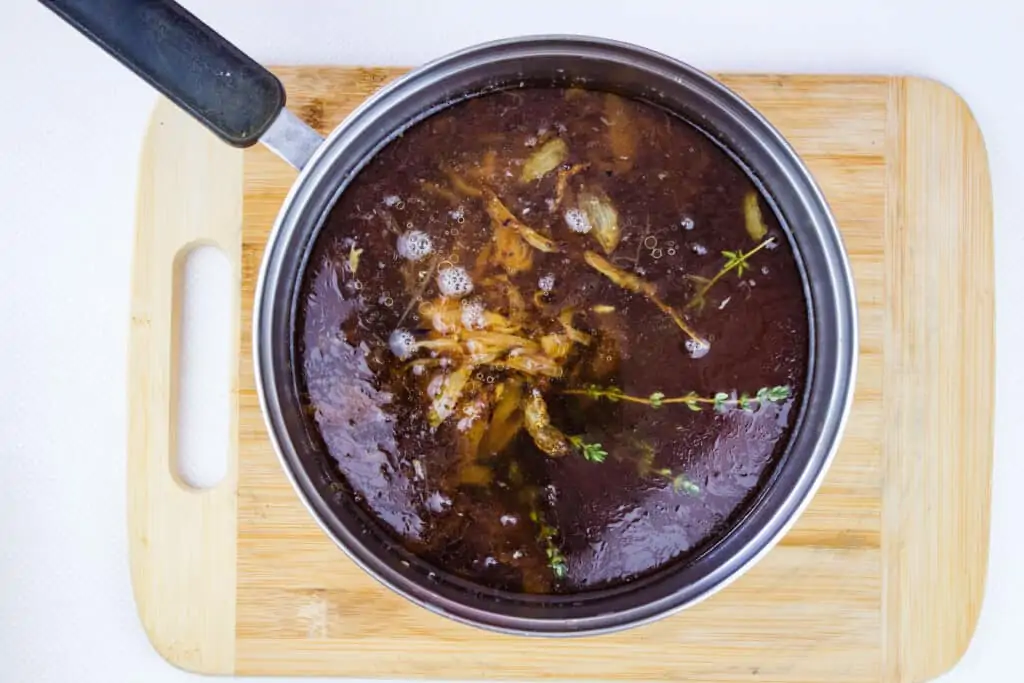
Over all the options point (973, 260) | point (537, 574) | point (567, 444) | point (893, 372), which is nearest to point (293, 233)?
point (567, 444)

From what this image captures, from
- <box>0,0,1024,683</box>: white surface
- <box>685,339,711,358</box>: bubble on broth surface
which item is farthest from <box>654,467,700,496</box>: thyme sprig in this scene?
<box>0,0,1024,683</box>: white surface

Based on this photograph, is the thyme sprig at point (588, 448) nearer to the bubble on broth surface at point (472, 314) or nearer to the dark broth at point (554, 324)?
the dark broth at point (554, 324)

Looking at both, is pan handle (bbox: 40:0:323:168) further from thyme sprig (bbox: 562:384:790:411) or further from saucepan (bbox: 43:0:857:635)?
thyme sprig (bbox: 562:384:790:411)

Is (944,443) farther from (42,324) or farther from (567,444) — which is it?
(42,324)

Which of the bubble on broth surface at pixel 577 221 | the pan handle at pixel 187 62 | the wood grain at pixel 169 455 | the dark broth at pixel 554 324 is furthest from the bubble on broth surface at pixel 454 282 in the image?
the wood grain at pixel 169 455

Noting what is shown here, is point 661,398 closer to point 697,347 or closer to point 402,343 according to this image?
point 697,347

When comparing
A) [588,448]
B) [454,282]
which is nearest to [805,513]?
[588,448]
